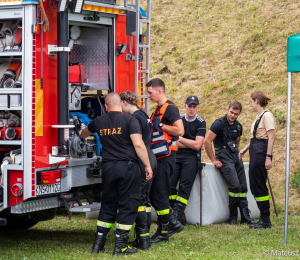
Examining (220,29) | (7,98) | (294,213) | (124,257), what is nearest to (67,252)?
(124,257)

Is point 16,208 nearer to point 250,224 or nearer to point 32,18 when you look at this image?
point 32,18

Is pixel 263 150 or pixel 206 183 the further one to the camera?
pixel 206 183

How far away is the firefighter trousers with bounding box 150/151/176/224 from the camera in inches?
216

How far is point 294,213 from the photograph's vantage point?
8.30 meters

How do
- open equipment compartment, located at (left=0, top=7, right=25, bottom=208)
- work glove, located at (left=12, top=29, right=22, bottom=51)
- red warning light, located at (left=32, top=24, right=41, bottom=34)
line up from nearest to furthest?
1. red warning light, located at (left=32, top=24, right=41, bottom=34)
2. open equipment compartment, located at (left=0, top=7, right=25, bottom=208)
3. work glove, located at (left=12, top=29, right=22, bottom=51)

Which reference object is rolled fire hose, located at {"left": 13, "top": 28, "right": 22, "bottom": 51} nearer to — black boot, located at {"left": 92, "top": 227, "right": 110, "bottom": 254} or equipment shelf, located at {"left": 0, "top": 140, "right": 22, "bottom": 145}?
equipment shelf, located at {"left": 0, "top": 140, "right": 22, "bottom": 145}

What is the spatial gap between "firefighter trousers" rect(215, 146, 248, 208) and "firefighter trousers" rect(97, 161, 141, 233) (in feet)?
7.68

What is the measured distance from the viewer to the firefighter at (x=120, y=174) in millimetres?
4887

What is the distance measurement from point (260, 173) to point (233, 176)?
58 centimetres

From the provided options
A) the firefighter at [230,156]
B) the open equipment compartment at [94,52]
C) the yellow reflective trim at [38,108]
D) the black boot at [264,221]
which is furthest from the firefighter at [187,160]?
the yellow reflective trim at [38,108]

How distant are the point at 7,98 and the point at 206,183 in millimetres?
3322

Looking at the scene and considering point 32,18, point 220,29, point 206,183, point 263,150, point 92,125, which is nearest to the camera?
point 32,18

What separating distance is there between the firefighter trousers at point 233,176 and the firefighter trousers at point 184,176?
1.68 feet

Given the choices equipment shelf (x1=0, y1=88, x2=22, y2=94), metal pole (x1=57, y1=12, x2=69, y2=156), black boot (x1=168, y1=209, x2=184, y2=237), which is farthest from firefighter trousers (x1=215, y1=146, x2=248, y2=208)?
equipment shelf (x1=0, y1=88, x2=22, y2=94)
